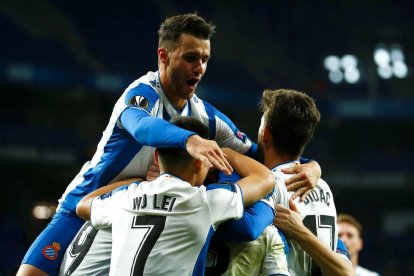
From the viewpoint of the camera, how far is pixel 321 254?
3.17m

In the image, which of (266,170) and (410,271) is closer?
(266,170)

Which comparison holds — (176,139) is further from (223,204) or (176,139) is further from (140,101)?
(140,101)

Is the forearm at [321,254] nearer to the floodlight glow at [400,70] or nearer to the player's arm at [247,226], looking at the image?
the player's arm at [247,226]

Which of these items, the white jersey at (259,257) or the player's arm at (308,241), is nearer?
the white jersey at (259,257)

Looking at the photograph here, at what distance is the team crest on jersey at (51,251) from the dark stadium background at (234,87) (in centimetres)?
1242

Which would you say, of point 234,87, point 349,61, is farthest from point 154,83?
point 349,61

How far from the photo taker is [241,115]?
21688mm

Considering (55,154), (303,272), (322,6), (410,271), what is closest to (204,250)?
(303,272)

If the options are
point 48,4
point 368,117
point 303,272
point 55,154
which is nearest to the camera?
point 303,272

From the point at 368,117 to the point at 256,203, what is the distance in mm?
19438

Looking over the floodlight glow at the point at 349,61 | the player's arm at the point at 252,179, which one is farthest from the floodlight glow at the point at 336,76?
the player's arm at the point at 252,179

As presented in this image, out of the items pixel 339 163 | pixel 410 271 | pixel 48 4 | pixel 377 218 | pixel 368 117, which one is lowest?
pixel 410 271

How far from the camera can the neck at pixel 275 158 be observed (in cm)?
346

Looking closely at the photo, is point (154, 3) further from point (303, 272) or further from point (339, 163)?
point (303, 272)
